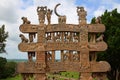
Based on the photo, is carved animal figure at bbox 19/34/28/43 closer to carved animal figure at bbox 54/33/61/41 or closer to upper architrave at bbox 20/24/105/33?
upper architrave at bbox 20/24/105/33

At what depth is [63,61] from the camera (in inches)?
637

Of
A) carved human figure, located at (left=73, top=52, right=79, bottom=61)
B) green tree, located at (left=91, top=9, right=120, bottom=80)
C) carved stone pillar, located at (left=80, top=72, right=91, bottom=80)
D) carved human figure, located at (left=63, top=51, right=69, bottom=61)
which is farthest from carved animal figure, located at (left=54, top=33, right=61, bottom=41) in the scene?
green tree, located at (left=91, top=9, right=120, bottom=80)

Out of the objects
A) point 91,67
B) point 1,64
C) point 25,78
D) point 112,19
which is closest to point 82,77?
point 91,67

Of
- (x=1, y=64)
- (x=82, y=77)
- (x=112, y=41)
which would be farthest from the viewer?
(x=1, y=64)

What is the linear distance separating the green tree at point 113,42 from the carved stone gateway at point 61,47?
9.70 meters

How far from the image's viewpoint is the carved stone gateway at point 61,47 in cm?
1606

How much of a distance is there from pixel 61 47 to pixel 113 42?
1047cm

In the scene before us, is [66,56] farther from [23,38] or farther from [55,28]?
[23,38]

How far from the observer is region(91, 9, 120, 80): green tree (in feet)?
84.8

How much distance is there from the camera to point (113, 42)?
25.7 m

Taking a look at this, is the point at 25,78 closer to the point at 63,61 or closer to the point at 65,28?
the point at 63,61

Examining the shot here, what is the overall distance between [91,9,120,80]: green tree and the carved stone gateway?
31.8 feet

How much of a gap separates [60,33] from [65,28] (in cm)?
35

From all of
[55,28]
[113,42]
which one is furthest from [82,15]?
[113,42]
